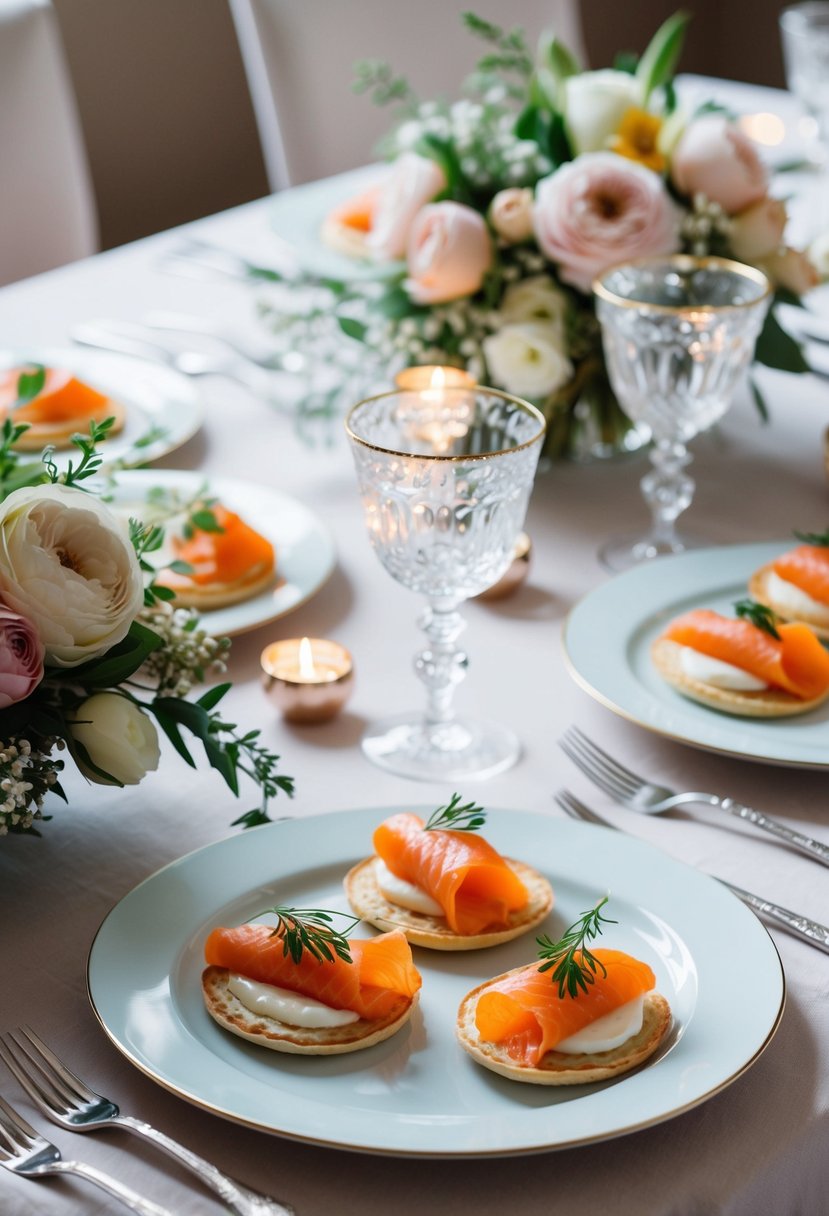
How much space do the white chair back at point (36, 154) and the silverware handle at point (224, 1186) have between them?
6.35 ft

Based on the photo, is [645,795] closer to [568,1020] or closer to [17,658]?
[568,1020]

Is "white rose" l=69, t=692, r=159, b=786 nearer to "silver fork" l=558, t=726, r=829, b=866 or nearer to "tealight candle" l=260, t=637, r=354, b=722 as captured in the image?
"tealight candle" l=260, t=637, r=354, b=722

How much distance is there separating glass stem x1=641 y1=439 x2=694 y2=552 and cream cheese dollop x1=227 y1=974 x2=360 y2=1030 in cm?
78

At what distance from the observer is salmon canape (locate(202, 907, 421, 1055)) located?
0.80 m

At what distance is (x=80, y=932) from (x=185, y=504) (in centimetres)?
55

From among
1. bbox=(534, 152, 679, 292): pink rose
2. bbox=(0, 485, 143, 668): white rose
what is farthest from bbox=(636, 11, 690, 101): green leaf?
bbox=(0, 485, 143, 668): white rose

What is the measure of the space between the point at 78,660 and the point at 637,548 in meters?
0.70

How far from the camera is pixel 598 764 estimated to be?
1.11 metres

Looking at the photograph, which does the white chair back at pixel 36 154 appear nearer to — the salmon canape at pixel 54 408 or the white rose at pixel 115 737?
the salmon canape at pixel 54 408

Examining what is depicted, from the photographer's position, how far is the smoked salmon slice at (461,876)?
0.88 m

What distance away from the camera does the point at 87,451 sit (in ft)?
3.10

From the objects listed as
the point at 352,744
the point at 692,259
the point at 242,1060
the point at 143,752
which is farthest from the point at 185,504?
the point at 242,1060

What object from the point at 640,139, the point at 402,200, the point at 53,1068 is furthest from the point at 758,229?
the point at 53,1068

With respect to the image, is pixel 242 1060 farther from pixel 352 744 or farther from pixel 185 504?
pixel 185 504
